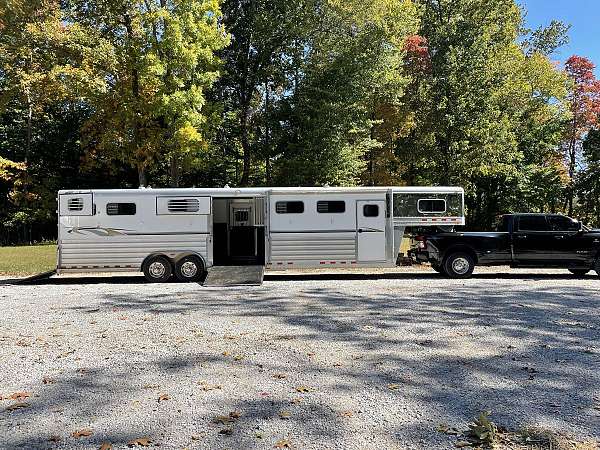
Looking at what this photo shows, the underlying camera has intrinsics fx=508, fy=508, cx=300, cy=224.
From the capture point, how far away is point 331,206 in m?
14.6

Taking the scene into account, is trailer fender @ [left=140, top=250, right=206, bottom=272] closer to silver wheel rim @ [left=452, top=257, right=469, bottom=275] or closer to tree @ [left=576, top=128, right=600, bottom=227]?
silver wheel rim @ [left=452, top=257, right=469, bottom=275]

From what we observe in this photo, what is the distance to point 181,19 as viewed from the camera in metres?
21.6

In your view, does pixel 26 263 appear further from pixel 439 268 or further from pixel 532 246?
pixel 532 246

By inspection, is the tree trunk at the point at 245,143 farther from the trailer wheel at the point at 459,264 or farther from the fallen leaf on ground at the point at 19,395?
the fallen leaf on ground at the point at 19,395

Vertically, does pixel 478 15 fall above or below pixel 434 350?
above

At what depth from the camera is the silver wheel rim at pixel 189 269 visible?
14.1 meters

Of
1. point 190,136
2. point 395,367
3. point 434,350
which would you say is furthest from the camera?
point 190,136

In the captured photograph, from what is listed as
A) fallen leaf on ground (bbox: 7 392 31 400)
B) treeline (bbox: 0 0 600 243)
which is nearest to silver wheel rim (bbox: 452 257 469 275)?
treeline (bbox: 0 0 600 243)

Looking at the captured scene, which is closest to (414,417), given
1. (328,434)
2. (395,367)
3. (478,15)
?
(328,434)

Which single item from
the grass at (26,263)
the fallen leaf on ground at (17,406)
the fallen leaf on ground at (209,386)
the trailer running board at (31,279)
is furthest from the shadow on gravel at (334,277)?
the fallen leaf on ground at (17,406)

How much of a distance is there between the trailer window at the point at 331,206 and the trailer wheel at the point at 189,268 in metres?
3.70

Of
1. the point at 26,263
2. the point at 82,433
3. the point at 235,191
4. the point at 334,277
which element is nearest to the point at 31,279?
the point at 26,263

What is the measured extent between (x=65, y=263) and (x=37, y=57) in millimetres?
18003

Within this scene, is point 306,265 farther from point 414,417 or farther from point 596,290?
point 414,417
